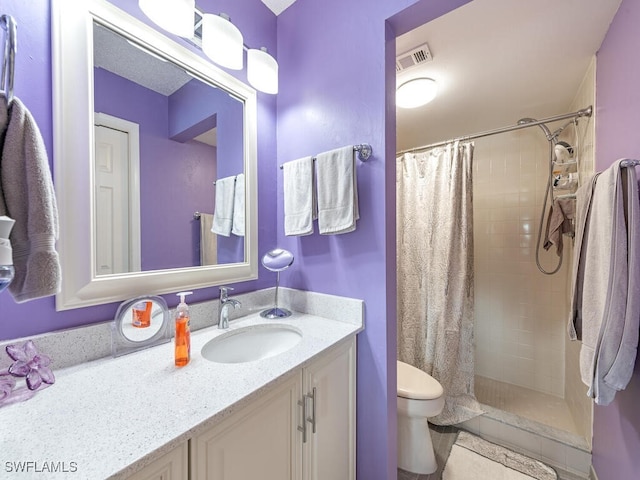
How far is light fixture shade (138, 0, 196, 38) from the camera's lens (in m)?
0.86

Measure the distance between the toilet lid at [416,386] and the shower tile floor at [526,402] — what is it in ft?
2.86

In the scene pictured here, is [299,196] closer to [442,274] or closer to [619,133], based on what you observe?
[442,274]

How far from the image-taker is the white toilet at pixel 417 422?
1.34 m

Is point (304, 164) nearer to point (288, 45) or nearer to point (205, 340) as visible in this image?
point (288, 45)

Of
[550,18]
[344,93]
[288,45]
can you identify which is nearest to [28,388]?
[344,93]

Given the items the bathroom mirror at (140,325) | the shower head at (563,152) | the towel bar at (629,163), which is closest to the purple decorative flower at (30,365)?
Answer: the bathroom mirror at (140,325)

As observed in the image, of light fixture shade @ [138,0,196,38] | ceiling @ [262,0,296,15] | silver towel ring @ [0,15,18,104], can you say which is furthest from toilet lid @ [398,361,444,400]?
ceiling @ [262,0,296,15]

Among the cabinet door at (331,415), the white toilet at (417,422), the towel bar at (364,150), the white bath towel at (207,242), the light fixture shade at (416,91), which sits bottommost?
→ the white toilet at (417,422)

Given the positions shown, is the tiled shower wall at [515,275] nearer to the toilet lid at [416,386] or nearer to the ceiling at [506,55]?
the ceiling at [506,55]

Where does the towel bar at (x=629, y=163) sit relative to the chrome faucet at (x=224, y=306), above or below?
above

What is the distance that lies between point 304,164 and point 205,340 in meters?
0.86

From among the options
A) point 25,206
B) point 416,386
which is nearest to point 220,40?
point 25,206

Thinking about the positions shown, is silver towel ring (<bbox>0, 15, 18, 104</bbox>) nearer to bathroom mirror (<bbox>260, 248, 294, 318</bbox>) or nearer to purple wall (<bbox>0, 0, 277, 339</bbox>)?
purple wall (<bbox>0, 0, 277, 339</bbox>)

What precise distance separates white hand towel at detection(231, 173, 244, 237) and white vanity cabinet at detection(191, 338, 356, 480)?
717 millimetres
